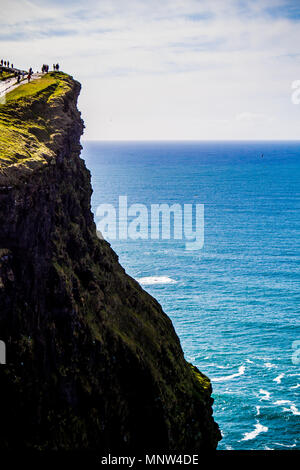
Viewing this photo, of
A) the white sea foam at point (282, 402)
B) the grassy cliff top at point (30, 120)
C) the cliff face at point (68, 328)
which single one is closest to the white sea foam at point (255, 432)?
the white sea foam at point (282, 402)

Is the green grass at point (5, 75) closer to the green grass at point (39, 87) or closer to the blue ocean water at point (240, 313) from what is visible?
the green grass at point (39, 87)

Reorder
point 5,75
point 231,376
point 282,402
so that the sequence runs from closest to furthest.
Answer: point 5,75 → point 282,402 → point 231,376

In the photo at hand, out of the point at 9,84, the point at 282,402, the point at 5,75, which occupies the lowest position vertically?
the point at 282,402

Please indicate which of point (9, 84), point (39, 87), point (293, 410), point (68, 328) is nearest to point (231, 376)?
point (293, 410)

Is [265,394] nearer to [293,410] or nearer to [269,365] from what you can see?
[293,410]

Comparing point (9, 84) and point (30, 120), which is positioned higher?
point (9, 84)

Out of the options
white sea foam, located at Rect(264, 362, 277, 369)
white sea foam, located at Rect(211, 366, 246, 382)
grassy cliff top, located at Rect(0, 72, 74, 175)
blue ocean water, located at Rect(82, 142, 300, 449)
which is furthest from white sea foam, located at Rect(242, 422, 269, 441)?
grassy cliff top, located at Rect(0, 72, 74, 175)

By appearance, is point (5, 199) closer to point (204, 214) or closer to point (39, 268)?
point (39, 268)
